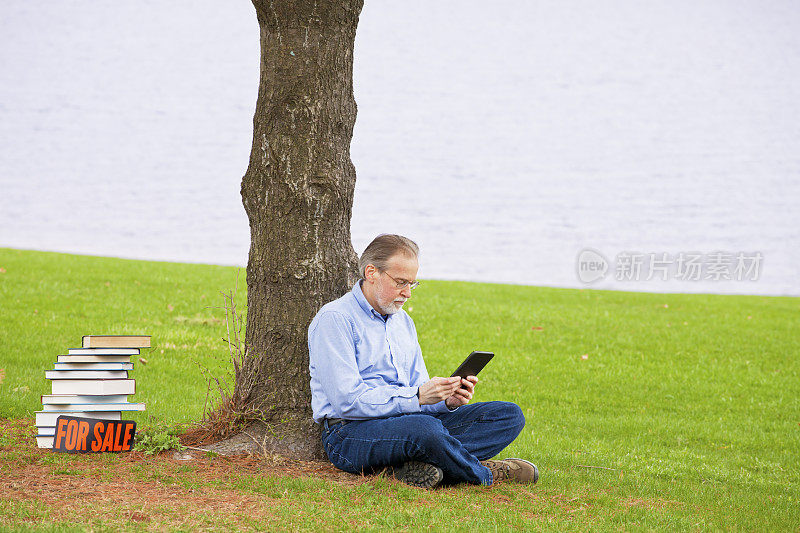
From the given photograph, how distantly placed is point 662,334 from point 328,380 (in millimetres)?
10094

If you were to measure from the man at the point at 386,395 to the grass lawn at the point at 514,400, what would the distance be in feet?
0.50

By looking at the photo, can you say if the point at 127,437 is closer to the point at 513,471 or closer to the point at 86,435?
the point at 86,435

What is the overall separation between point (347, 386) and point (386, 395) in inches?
9.0

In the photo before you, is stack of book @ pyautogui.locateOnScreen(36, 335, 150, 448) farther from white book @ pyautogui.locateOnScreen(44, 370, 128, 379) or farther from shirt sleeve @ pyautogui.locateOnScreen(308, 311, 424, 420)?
shirt sleeve @ pyautogui.locateOnScreen(308, 311, 424, 420)

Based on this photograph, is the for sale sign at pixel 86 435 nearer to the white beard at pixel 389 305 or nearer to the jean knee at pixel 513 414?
the white beard at pixel 389 305

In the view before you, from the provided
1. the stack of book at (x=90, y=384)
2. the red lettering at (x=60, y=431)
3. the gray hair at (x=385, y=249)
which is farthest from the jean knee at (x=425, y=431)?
the red lettering at (x=60, y=431)

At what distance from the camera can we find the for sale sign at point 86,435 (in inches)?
197

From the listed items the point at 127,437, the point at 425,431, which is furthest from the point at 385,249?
the point at 127,437

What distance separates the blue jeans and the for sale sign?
129 centimetres

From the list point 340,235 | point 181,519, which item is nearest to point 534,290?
point 340,235

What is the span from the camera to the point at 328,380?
458 centimetres

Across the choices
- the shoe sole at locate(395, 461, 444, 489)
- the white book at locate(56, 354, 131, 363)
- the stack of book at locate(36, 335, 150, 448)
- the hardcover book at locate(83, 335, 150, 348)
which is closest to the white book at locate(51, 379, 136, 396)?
the stack of book at locate(36, 335, 150, 448)

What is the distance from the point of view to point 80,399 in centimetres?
513

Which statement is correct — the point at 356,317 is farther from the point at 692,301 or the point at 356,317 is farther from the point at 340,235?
the point at 692,301
